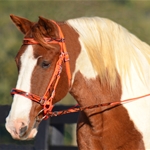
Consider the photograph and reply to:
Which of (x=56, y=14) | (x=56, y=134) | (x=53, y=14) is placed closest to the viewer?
(x=56, y=134)

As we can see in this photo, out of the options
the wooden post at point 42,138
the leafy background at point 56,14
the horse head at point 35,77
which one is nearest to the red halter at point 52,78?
the horse head at point 35,77

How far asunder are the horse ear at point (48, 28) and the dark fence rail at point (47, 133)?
260cm

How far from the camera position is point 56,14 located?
10766 millimetres

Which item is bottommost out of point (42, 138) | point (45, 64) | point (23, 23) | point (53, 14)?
point (53, 14)

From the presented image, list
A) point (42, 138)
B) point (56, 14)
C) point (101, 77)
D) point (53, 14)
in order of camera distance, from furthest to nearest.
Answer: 1. point (53, 14)
2. point (56, 14)
3. point (42, 138)
4. point (101, 77)

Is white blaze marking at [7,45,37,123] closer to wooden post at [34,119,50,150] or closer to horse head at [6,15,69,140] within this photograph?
horse head at [6,15,69,140]

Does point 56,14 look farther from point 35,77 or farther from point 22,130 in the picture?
point 22,130

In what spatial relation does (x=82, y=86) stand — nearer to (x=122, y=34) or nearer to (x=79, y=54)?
(x=79, y=54)

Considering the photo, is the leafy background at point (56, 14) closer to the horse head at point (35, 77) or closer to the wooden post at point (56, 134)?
the wooden post at point (56, 134)

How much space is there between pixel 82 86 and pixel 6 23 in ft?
37.9

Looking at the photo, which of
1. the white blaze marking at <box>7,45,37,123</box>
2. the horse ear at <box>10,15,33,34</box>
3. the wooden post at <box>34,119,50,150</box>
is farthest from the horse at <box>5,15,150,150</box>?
the wooden post at <box>34,119,50,150</box>

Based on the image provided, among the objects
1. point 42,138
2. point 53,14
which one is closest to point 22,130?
point 42,138

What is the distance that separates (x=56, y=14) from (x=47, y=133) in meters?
5.18

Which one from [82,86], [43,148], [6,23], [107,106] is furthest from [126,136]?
[6,23]
